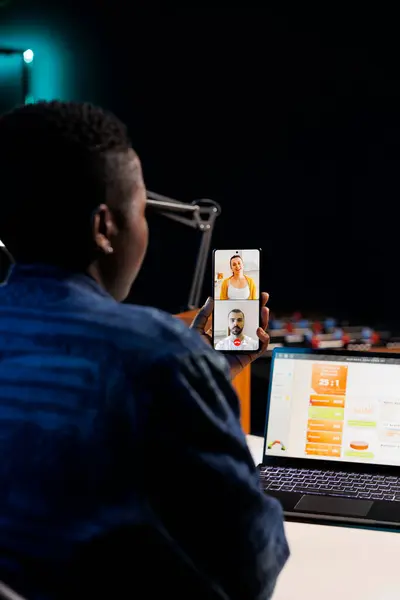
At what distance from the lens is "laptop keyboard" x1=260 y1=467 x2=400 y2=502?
1324 millimetres

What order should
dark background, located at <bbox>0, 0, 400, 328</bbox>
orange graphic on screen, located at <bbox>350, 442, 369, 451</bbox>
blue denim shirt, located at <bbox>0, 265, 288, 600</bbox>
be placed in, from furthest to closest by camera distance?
dark background, located at <bbox>0, 0, 400, 328</bbox>, orange graphic on screen, located at <bbox>350, 442, 369, 451</bbox>, blue denim shirt, located at <bbox>0, 265, 288, 600</bbox>

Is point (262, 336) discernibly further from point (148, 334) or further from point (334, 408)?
A: point (148, 334)

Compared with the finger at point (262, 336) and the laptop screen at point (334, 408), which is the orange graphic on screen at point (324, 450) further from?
the finger at point (262, 336)

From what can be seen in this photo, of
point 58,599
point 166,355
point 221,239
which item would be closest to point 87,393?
point 166,355

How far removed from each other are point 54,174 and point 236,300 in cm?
77

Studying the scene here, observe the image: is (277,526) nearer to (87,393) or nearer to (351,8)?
(87,393)

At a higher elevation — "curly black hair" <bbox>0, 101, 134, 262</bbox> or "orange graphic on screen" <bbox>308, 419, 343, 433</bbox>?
"curly black hair" <bbox>0, 101, 134, 262</bbox>

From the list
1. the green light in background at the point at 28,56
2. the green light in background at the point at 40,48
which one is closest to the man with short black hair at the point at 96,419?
the green light in background at the point at 28,56

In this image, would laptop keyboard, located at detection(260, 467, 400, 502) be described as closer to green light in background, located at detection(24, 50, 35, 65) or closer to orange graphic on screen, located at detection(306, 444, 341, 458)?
orange graphic on screen, located at detection(306, 444, 341, 458)

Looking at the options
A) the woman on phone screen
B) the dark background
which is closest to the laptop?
the woman on phone screen

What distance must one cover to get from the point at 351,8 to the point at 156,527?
200 inches

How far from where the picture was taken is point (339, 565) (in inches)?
42.8

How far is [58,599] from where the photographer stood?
0.68 m

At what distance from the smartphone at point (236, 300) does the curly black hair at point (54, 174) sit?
72cm
